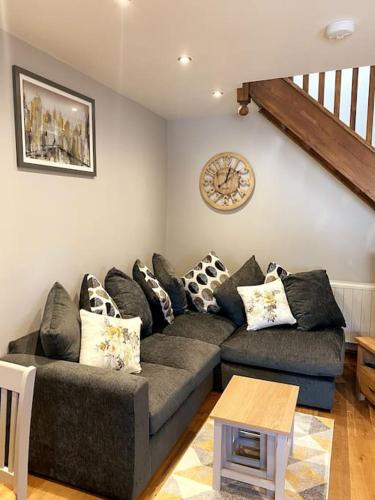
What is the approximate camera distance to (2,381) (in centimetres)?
131

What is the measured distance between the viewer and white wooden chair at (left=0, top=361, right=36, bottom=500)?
1237 millimetres

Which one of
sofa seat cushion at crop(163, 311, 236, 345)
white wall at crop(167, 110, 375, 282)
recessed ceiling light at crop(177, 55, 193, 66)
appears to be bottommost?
sofa seat cushion at crop(163, 311, 236, 345)

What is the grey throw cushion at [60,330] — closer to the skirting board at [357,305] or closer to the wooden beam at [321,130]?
the wooden beam at [321,130]

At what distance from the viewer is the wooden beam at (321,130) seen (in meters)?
2.93

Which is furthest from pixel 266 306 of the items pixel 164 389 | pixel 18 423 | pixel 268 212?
pixel 18 423

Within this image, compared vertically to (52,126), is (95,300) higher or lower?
lower

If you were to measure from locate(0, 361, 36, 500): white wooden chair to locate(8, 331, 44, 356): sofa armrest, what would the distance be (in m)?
0.94

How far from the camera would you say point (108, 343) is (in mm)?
2207

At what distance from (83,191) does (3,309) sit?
1.05m

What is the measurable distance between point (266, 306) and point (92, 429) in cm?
179

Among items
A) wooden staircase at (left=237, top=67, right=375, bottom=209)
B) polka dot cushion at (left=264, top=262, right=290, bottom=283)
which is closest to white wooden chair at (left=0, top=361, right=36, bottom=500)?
polka dot cushion at (left=264, top=262, right=290, bottom=283)

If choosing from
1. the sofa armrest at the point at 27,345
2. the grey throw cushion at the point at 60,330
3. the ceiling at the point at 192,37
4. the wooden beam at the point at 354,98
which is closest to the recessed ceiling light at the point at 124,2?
the ceiling at the point at 192,37

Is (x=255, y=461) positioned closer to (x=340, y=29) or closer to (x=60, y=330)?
(x=60, y=330)

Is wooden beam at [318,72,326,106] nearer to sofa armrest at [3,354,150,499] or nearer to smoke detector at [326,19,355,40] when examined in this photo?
smoke detector at [326,19,355,40]
